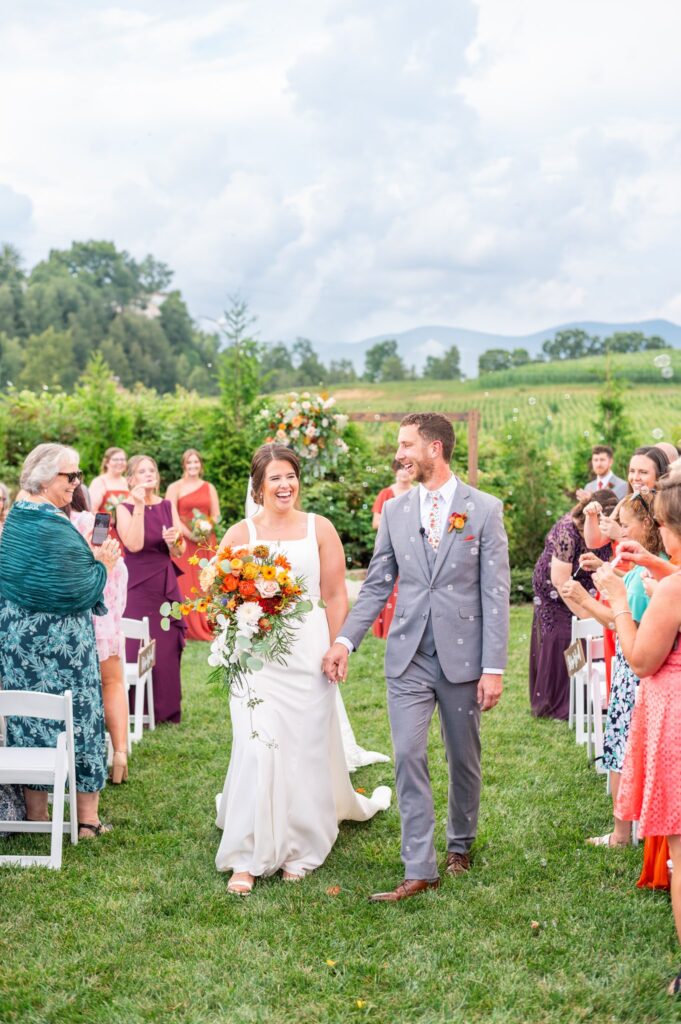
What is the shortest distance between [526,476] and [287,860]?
11024 mm

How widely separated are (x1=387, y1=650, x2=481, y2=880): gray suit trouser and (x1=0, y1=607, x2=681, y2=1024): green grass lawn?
9.7 inches

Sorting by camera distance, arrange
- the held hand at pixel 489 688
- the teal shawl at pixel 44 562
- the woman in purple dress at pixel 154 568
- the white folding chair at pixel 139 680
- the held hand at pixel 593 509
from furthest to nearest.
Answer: the woman in purple dress at pixel 154 568
the white folding chair at pixel 139 680
the held hand at pixel 593 509
the teal shawl at pixel 44 562
the held hand at pixel 489 688

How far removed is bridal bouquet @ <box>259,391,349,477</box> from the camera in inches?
467

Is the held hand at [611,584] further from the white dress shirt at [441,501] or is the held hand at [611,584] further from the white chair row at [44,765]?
the white chair row at [44,765]

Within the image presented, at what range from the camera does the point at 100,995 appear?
359cm

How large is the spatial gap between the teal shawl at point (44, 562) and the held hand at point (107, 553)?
18cm

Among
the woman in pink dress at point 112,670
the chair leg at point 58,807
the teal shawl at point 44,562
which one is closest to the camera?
the chair leg at point 58,807

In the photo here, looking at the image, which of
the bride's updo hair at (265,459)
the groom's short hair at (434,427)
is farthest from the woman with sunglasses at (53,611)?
the groom's short hair at (434,427)

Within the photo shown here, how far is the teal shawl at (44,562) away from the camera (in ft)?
16.3

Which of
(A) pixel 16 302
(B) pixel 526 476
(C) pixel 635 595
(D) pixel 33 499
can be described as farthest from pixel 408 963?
(A) pixel 16 302

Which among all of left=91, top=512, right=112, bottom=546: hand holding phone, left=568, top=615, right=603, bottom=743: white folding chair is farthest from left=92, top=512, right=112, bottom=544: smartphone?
left=568, top=615, right=603, bottom=743: white folding chair

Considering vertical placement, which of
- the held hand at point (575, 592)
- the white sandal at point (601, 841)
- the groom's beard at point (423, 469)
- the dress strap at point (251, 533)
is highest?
the groom's beard at point (423, 469)

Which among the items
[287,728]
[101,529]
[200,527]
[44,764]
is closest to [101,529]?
[101,529]

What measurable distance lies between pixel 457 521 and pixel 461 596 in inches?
13.1
